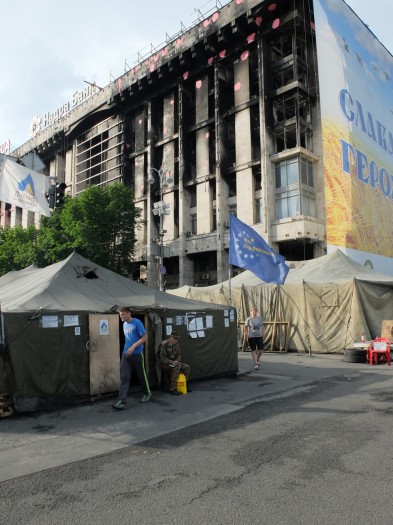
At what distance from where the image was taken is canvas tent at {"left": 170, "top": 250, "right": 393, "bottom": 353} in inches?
656

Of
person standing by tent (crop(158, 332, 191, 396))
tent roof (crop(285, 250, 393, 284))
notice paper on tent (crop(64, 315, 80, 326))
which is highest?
tent roof (crop(285, 250, 393, 284))

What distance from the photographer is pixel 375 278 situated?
17.6m

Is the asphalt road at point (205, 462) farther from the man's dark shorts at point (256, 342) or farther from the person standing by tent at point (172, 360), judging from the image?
the man's dark shorts at point (256, 342)

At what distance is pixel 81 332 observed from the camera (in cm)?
885

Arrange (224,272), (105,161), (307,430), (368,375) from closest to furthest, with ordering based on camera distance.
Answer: (307,430) → (368,375) → (224,272) → (105,161)

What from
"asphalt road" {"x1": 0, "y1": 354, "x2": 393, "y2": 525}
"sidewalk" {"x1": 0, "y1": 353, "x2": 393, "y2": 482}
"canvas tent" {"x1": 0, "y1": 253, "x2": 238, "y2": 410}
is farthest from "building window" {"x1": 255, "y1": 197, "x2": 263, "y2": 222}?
"asphalt road" {"x1": 0, "y1": 354, "x2": 393, "y2": 525}

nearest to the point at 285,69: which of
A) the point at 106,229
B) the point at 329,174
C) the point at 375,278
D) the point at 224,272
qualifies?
the point at 329,174

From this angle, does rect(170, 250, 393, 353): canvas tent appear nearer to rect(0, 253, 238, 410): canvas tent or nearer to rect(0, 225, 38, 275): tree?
rect(0, 253, 238, 410): canvas tent

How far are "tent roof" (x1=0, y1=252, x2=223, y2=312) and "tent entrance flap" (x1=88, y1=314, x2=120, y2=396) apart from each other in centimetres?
Result: 29

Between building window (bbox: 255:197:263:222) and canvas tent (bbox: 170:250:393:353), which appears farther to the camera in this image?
building window (bbox: 255:197:263:222)

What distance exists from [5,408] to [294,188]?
33.5m

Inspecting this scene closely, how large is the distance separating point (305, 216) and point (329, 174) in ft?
13.2

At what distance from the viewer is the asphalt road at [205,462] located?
3857 millimetres

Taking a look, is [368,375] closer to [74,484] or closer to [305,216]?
[74,484]
